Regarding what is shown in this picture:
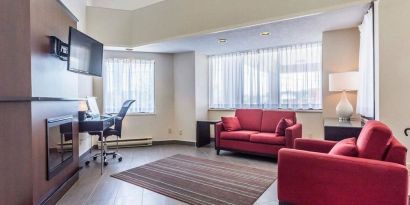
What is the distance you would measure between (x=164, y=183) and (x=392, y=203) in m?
2.48

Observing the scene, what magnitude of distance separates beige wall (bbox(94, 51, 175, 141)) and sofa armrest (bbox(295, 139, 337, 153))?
3.94 m

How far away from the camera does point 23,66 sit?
223 centimetres

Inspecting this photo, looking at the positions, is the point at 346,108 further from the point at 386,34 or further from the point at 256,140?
the point at 256,140

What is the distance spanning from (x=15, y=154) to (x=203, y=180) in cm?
218

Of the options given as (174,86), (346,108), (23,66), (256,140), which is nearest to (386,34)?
(346,108)

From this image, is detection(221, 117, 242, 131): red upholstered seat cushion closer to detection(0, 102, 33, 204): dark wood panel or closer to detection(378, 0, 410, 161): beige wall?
detection(378, 0, 410, 161): beige wall

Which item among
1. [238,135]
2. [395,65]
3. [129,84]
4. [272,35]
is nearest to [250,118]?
[238,135]

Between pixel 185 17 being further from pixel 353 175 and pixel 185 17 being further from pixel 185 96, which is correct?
pixel 353 175

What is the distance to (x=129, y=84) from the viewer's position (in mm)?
5781

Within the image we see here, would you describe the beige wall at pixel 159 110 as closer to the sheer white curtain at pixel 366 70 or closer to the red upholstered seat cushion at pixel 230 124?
the red upholstered seat cushion at pixel 230 124

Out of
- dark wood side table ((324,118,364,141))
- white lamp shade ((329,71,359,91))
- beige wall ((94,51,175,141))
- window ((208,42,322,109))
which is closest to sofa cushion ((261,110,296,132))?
window ((208,42,322,109))

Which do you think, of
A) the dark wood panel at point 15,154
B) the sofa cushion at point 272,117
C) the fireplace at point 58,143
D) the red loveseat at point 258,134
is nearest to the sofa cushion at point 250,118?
the red loveseat at point 258,134

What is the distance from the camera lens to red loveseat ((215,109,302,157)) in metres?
4.18

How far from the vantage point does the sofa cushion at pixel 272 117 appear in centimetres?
466
